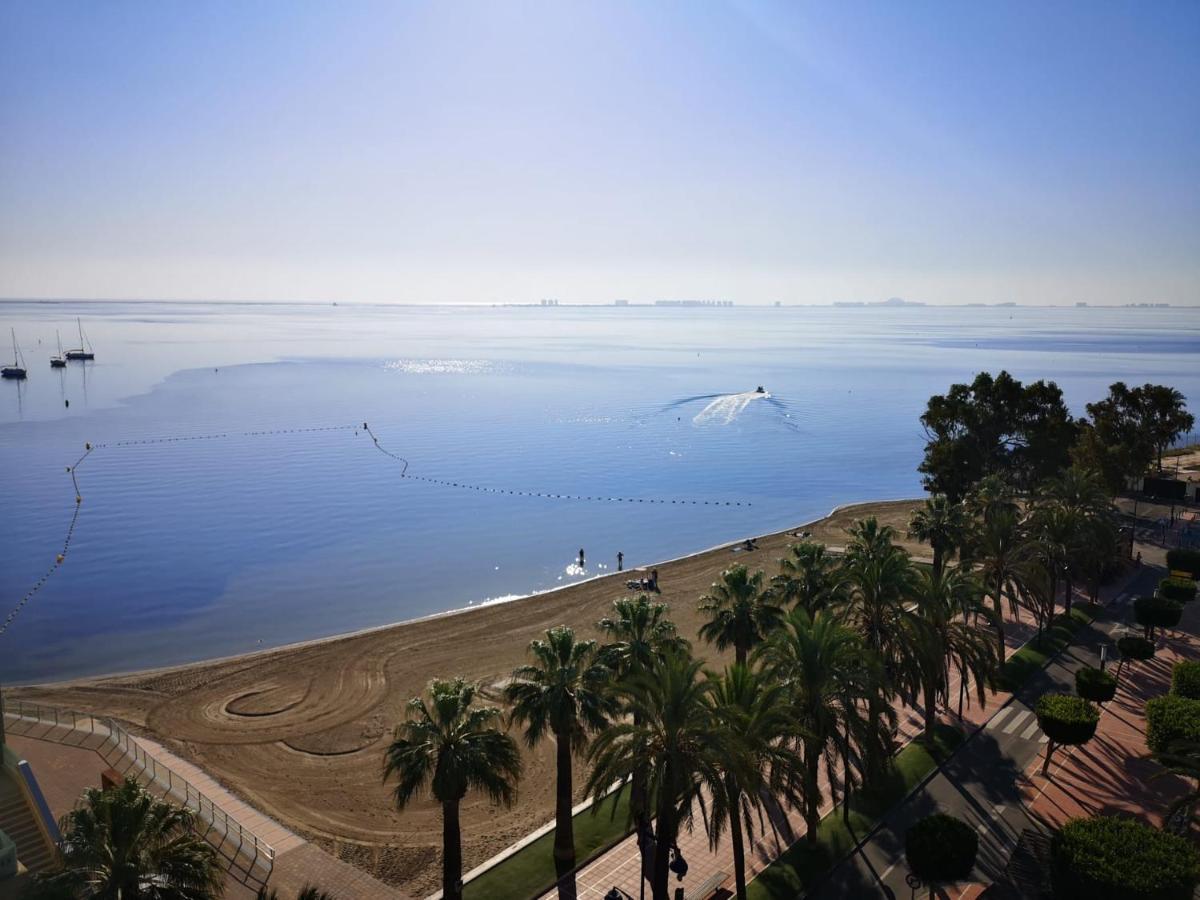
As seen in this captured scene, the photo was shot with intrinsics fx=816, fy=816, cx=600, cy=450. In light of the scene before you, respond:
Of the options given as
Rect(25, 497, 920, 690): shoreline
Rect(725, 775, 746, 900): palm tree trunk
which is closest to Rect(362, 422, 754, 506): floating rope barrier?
Rect(25, 497, 920, 690): shoreline

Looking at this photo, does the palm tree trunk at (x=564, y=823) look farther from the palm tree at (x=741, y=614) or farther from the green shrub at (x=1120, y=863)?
the green shrub at (x=1120, y=863)

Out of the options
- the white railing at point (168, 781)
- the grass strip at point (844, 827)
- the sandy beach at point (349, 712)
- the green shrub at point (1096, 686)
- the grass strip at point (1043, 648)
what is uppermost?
the green shrub at point (1096, 686)

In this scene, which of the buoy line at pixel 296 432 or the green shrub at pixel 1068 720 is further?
the buoy line at pixel 296 432

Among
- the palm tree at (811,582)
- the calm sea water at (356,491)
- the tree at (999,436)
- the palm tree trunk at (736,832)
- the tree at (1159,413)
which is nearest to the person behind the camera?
the palm tree trunk at (736,832)

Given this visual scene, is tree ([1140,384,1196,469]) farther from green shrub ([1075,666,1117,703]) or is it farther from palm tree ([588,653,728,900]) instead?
palm tree ([588,653,728,900])

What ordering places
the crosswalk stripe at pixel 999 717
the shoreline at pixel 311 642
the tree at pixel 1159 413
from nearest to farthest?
the crosswalk stripe at pixel 999 717
the shoreline at pixel 311 642
the tree at pixel 1159 413

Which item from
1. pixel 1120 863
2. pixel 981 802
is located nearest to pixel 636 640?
pixel 981 802

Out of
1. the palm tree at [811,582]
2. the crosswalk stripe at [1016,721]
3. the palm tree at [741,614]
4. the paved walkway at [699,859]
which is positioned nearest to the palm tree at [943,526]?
the crosswalk stripe at [1016,721]

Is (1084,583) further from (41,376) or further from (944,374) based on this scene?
(41,376)
